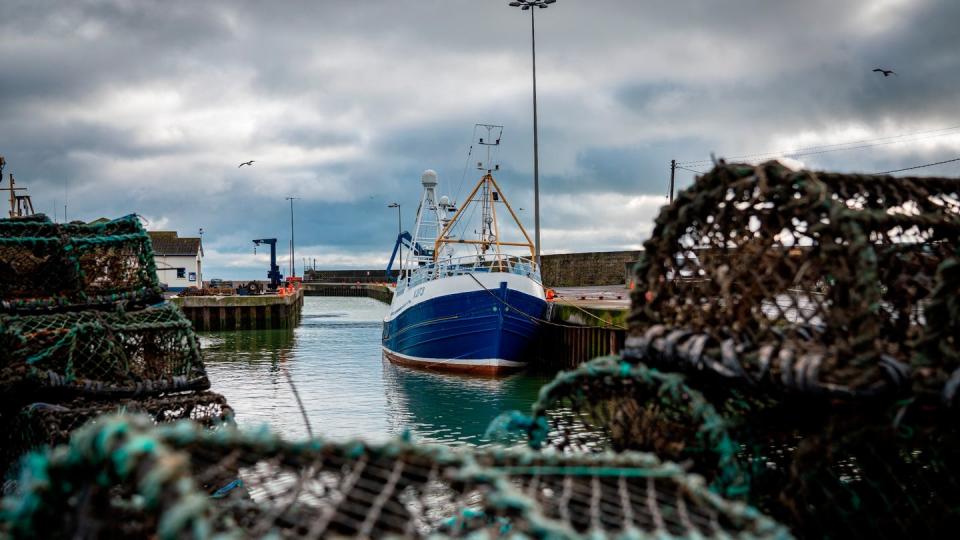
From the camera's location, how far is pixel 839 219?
328 cm

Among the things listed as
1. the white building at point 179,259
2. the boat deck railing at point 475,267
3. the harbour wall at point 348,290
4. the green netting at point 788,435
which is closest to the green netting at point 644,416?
the green netting at point 788,435

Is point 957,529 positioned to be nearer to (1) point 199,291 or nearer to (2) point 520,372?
(2) point 520,372

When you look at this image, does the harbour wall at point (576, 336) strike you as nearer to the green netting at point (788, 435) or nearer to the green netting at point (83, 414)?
the green netting at point (83, 414)

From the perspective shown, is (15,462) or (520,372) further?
(520,372)

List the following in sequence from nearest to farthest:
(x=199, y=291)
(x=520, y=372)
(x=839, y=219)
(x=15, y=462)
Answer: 1. (x=839, y=219)
2. (x=15, y=462)
3. (x=520, y=372)
4. (x=199, y=291)

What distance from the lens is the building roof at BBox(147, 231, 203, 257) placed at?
55.2m

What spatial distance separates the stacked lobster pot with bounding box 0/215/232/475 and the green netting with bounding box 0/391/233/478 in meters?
0.01

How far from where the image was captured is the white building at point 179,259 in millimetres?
54097

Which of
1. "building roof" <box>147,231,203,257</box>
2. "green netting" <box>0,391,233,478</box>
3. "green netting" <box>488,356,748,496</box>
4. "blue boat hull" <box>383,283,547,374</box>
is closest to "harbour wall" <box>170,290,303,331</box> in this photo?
"building roof" <box>147,231,203,257</box>

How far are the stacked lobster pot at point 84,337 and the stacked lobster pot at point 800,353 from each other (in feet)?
12.6

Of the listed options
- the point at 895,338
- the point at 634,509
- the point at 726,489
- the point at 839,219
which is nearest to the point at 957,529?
the point at 895,338

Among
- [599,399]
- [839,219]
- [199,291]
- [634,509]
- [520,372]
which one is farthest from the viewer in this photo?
[199,291]

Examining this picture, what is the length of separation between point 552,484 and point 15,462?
19.6 feet

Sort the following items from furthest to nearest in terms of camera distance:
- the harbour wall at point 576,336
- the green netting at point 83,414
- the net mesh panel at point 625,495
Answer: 1. the harbour wall at point 576,336
2. the green netting at point 83,414
3. the net mesh panel at point 625,495
